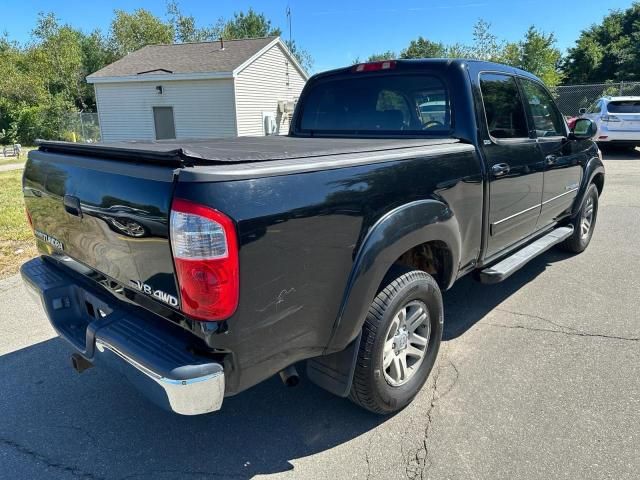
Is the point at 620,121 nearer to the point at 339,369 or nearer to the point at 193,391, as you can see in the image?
the point at 339,369

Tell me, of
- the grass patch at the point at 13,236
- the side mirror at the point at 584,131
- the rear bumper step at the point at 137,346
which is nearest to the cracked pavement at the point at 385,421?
the rear bumper step at the point at 137,346

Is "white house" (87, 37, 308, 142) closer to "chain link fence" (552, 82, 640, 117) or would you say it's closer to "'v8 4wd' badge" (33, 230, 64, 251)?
"chain link fence" (552, 82, 640, 117)

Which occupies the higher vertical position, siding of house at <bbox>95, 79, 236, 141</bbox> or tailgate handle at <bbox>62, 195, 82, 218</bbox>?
siding of house at <bbox>95, 79, 236, 141</bbox>

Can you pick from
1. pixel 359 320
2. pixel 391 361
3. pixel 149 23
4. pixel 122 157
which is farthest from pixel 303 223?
pixel 149 23

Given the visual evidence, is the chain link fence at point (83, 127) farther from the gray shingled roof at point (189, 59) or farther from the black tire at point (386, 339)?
the black tire at point (386, 339)

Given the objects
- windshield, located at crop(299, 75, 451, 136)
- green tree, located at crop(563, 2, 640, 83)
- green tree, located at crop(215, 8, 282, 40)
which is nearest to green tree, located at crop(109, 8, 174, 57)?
green tree, located at crop(215, 8, 282, 40)

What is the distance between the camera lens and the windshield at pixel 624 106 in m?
14.2

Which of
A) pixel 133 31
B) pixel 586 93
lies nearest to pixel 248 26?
pixel 133 31

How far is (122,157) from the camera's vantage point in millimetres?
2172

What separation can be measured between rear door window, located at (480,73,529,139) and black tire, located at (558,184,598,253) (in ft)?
6.22

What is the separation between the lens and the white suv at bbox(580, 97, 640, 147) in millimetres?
14125

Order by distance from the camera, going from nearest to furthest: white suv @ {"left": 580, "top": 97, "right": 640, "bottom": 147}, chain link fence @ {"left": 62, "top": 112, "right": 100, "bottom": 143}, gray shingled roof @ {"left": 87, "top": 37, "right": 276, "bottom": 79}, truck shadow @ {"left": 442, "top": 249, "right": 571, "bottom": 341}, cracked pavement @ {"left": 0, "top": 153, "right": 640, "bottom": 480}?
cracked pavement @ {"left": 0, "top": 153, "right": 640, "bottom": 480} < truck shadow @ {"left": 442, "top": 249, "right": 571, "bottom": 341} < white suv @ {"left": 580, "top": 97, "right": 640, "bottom": 147} < gray shingled roof @ {"left": 87, "top": 37, "right": 276, "bottom": 79} < chain link fence @ {"left": 62, "top": 112, "right": 100, "bottom": 143}

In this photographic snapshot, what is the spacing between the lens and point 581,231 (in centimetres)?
544

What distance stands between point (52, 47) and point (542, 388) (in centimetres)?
4302
